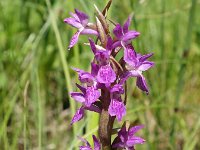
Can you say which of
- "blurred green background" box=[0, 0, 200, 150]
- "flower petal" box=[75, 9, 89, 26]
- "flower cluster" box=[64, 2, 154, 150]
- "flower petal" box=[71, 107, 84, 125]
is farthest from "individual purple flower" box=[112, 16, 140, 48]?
"blurred green background" box=[0, 0, 200, 150]

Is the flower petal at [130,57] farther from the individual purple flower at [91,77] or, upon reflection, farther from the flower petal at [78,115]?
the flower petal at [78,115]

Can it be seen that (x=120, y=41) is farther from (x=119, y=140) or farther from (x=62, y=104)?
(x=62, y=104)

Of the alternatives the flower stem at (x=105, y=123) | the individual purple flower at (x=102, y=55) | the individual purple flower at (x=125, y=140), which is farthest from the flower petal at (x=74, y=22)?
the individual purple flower at (x=125, y=140)

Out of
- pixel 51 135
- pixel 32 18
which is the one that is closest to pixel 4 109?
pixel 51 135

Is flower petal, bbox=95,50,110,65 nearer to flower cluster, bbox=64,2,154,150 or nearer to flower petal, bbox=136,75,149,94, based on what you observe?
flower cluster, bbox=64,2,154,150

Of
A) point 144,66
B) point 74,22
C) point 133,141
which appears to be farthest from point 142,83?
point 74,22

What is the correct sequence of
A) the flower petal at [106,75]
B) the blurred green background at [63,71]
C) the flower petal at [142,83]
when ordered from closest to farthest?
the flower petal at [106,75]
the flower petal at [142,83]
the blurred green background at [63,71]

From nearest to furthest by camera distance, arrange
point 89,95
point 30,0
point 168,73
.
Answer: point 89,95 < point 168,73 < point 30,0
